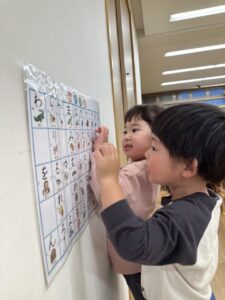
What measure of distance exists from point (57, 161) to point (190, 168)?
28cm

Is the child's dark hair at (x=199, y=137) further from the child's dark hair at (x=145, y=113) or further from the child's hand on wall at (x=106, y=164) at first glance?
the child's dark hair at (x=145, y=113)

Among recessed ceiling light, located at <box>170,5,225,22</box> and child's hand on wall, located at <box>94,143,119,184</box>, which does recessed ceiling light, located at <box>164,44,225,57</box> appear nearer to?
recessed ceiling light, located at <box>170,5,225,22</box>

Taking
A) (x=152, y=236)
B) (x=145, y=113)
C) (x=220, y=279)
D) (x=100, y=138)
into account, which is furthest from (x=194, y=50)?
Result: (x=152, y=236)

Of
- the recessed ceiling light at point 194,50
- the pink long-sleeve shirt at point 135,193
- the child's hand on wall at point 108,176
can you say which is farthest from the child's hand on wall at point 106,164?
the recessed ceiling light at point 194,50

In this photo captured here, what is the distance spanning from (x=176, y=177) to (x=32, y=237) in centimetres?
34

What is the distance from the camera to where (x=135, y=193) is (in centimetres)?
76

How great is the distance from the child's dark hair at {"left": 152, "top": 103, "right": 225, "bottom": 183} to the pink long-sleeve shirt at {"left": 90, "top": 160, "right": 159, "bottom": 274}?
189 mm

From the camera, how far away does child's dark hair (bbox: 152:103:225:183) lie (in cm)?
57

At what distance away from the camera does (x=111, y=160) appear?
0.61 metres

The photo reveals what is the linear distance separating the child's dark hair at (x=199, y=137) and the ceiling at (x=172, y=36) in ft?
7.14

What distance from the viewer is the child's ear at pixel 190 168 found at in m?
0.57

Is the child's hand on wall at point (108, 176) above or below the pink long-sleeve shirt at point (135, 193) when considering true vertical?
above

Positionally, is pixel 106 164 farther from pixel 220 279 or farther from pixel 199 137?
pixel 220 279

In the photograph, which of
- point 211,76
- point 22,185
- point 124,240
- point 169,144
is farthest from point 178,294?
point 211,76
